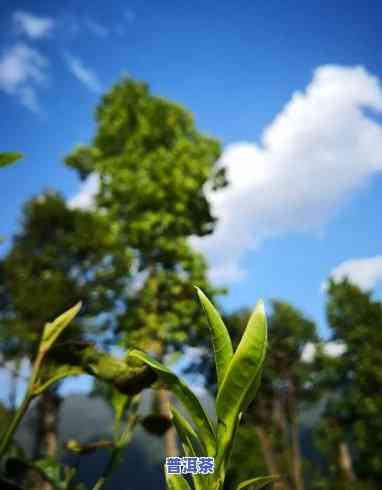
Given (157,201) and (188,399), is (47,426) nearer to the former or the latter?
(157,201)

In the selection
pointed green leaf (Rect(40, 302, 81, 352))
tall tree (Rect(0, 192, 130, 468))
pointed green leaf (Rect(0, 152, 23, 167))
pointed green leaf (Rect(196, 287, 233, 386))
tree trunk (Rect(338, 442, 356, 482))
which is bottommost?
tree trunk (Rect(338, 442, 356, 482))

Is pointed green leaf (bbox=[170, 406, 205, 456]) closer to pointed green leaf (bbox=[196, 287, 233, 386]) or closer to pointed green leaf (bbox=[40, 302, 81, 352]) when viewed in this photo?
pointed green leaf (bbox=[196, 287, 233, 386])

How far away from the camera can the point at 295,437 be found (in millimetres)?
19844

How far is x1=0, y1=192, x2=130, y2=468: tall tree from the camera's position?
14.6 meters

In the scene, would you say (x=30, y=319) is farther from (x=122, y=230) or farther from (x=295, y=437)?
(x=295, y=437)

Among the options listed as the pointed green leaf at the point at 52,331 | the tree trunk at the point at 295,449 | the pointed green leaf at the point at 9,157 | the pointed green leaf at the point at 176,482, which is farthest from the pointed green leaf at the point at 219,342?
the tree trunk at the point at 295,449

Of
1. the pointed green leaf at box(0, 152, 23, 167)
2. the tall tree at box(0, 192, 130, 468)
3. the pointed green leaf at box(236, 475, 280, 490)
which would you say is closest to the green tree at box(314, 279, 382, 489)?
the tall tree at box(0, 192, 130, 468)

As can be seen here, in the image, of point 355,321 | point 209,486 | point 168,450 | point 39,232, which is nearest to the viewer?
point 209,486

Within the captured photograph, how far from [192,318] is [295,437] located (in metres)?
9.80

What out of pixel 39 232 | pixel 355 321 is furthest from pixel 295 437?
pixel 39 232

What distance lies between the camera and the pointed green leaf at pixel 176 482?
4.05 feet

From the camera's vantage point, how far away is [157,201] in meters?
14.3

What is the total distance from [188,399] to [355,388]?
2331 cm

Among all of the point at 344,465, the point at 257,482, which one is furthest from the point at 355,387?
the point at 257,482
